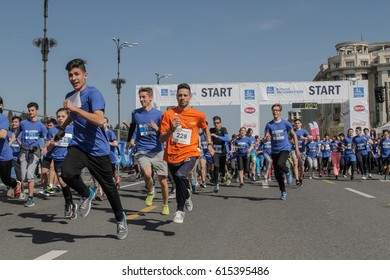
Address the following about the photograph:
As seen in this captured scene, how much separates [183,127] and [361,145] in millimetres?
13297

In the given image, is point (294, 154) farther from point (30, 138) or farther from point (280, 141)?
point (30, 138)

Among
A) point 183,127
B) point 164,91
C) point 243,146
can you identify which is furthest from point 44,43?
point 183,127

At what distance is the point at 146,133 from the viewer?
26.6ft

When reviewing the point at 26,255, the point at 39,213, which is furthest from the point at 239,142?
the point at 26,255

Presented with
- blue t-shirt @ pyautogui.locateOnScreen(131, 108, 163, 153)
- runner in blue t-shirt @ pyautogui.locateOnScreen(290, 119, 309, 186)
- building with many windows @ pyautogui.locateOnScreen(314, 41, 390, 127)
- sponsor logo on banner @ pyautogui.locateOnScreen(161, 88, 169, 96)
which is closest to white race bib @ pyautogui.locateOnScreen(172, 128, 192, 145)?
blue t-shirt @ pyautogui.locateOnScreen(131, 108, 163, 153)

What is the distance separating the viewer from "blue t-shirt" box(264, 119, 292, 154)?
1009 cm

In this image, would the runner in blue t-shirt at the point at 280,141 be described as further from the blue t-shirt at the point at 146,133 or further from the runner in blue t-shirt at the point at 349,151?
the runner in blue t-shirt at the point at 349,151

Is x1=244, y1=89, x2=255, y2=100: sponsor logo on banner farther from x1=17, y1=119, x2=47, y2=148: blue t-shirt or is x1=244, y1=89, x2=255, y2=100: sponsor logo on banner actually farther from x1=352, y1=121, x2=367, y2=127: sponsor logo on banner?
x1=17, y1=119, x2=47, y2=148: blue t-shirt

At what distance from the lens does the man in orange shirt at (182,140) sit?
6.02 meters

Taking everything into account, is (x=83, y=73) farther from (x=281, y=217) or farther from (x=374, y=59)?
(x=374, y=59)

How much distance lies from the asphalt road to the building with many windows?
100749mm

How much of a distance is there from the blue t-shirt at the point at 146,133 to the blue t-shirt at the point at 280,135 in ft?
10.1

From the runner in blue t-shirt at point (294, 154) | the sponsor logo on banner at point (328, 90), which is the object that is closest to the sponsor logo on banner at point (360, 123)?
the sponsor logo on banner at point (328, 90)
